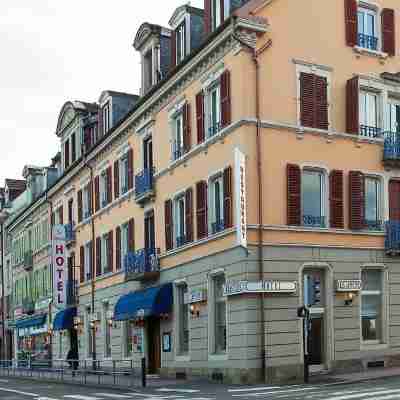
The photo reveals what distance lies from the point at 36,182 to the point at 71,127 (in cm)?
1375

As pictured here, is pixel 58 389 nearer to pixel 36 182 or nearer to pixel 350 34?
pixel 350 34

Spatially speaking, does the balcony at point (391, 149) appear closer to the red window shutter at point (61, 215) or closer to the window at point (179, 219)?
the window at point (179, 219)

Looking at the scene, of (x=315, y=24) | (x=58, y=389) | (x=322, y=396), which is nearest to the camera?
(x=322, y=396)

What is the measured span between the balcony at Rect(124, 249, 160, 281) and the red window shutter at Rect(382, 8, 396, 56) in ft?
39.3

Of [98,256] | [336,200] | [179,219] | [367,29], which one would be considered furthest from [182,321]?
[367,29]

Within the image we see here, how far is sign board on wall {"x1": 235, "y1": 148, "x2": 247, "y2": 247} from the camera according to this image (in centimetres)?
2577

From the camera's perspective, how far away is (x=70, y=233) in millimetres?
48094

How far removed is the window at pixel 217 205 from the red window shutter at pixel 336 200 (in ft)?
12.1

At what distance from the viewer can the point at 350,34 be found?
2967 cm

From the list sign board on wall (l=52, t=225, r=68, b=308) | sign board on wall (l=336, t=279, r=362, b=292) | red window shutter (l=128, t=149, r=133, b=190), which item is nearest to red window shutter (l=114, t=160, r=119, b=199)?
red window shutter (l=128, t=149, r=133, b=190)

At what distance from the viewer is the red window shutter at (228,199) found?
27500mm

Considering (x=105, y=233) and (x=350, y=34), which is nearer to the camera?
(x=350, y=34)

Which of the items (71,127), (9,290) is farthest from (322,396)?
Answer: (9,290)

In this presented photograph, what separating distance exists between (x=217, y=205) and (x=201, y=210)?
3.11 ft
